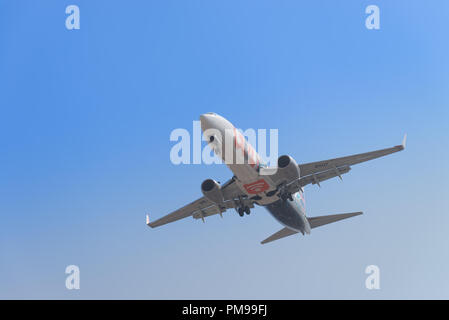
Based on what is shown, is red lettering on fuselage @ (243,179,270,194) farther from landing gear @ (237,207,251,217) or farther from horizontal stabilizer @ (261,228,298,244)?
horizontal stabilizer @ (261,228,298,244)

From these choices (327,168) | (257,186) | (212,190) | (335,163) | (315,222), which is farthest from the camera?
(315,222)

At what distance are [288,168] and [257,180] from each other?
2644 millimetres

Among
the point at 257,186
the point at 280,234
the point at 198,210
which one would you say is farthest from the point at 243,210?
the point at 280,234

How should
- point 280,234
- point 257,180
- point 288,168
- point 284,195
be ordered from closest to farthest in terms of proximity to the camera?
point 288,168, point 257,180, point 284,195, point 280,234

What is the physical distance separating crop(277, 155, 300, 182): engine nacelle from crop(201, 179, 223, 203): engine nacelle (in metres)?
5.06

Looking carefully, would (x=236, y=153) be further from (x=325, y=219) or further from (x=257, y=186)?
(x=325, y=219)

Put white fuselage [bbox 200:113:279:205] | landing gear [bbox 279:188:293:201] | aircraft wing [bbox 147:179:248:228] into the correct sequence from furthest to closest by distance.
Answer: aircraft wing [bbox 147:179:248:228] → landing gear [bbox 279:188:293:201] → white fuselage [bbox 200:113:279:205]

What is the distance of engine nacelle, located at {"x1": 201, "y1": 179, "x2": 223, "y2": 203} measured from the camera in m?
39.7

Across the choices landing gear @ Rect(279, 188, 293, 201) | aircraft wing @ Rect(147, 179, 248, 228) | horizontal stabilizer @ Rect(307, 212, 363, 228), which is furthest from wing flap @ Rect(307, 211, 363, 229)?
landing gear @ Rect(279, 188, 293, 201)

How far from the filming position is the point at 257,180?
38750mm
